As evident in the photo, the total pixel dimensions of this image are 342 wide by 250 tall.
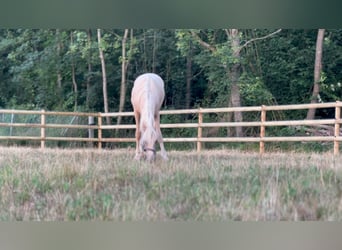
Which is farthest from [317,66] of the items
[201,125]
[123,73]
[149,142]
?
[149,142]

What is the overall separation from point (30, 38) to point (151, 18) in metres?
4.02

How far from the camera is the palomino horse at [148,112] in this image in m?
3.63

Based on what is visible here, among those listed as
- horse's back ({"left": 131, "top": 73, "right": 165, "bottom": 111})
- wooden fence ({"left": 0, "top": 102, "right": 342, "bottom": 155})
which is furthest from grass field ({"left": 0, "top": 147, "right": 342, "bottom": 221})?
wooden fence ({"left": 0, "top": 102, "right": 342, "bottom": 155})

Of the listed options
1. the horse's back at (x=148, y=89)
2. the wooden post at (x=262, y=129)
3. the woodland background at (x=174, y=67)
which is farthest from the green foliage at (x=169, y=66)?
the horse's back at (x=148, y=89)

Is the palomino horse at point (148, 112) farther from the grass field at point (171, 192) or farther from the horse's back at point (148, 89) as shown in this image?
the grass field at point (171, 192)

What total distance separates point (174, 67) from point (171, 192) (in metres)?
4.34

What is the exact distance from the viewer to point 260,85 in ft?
21.1

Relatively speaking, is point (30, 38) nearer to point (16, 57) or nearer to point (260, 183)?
point (16, 57)

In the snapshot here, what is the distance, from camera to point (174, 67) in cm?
649

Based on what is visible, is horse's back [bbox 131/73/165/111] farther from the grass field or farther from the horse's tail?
the grass field

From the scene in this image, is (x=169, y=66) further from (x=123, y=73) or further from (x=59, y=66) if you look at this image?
(x=59, y=66)

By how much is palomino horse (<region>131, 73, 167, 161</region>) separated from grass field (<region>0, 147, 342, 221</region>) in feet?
1.26

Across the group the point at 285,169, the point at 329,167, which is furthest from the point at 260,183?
the point at 329,167

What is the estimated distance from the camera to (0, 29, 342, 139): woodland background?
20.7ft
